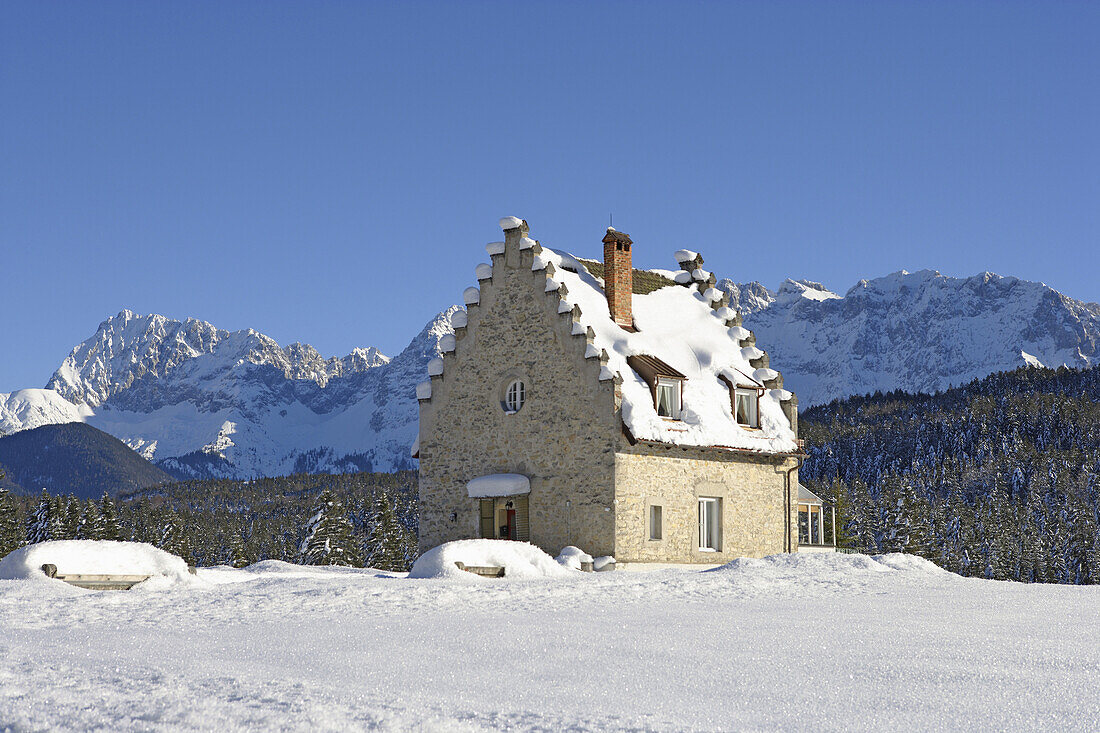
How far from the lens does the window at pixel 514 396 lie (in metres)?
35.4

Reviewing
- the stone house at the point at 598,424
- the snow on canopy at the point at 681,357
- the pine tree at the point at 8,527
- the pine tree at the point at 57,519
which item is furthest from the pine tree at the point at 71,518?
the snow on canopy at the point at 681,357

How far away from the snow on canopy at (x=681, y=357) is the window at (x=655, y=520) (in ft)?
6.50

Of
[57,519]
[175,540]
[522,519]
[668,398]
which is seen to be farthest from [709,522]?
[175,540]

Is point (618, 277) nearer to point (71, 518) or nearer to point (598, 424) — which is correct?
point (598, 424)

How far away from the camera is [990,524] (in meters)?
137

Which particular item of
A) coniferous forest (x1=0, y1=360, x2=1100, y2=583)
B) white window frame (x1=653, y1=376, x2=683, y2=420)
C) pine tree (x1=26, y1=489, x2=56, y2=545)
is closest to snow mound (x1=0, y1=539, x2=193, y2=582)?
white window frame (x1=653, y1=376, x2=683, y2=420)

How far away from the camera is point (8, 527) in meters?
80.9

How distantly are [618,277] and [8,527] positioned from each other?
60623mm

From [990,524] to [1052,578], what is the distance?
17964mm

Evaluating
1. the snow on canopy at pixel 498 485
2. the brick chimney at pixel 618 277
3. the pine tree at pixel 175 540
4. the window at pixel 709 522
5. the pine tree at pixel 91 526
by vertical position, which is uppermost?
the brick chimney at pixel 618 277

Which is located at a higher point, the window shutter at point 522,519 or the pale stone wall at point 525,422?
the pale stone wall at point 525,422

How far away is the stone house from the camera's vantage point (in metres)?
33.2

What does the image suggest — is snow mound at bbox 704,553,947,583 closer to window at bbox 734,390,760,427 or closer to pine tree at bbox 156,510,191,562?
window at bbox 734,390,760,427

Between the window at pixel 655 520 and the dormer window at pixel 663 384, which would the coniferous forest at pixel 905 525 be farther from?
the window at pixel 655 520
